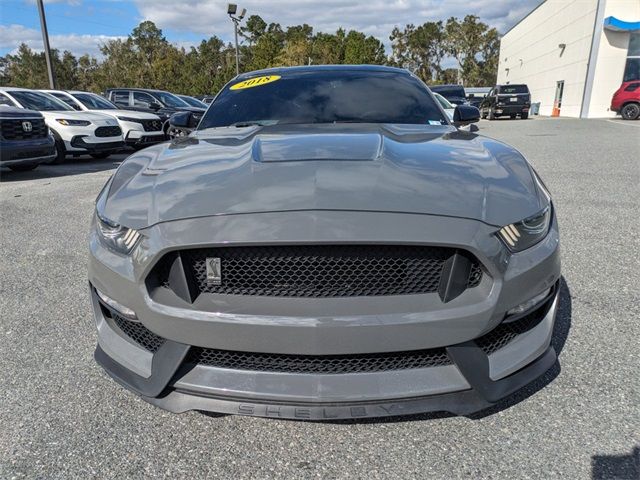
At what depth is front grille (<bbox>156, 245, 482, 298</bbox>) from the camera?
63.6 inches

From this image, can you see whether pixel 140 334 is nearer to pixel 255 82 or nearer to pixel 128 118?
pixel 255 82

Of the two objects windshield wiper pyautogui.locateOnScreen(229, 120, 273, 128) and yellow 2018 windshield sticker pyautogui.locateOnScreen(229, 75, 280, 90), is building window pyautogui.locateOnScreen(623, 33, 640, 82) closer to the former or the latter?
yellow 2018 windshield sticker pyautogui.locateOnScreen(229, 75, 280, 90)

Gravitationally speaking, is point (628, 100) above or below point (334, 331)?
above

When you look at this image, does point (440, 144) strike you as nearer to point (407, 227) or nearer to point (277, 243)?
point (407, 227)

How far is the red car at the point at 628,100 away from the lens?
2047 cm

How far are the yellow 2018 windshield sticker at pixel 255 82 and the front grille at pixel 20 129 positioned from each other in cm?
643

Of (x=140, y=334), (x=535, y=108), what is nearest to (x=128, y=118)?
(x=140, y=334)

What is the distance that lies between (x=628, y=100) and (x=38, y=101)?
74.4 feet

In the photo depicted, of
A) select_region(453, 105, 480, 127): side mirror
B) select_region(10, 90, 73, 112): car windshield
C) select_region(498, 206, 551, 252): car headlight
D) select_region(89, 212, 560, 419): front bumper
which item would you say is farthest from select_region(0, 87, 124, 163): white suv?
select_region(498, 206, 551, 252): car headlight

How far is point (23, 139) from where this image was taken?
8297 mm

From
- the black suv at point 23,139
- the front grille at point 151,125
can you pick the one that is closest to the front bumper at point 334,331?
the black suv at point 23,139

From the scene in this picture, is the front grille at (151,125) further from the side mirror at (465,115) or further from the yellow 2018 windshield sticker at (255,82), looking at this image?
the side mirror at (465,115)

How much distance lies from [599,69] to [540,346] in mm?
29679

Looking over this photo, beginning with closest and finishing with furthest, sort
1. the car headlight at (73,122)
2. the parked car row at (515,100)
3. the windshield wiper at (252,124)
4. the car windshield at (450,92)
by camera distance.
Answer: the windshield wiper at (252,124) → the car headlight at (73,122) → the parked car row at (515,100) → the car windshield at (450,92)
